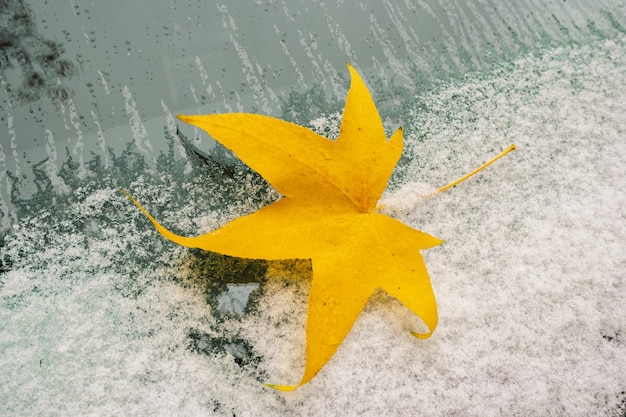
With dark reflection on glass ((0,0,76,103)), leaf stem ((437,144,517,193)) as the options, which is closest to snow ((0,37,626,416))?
leaf stem ((437,144,517,193))

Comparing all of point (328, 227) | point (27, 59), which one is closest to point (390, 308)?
point (328, 227)

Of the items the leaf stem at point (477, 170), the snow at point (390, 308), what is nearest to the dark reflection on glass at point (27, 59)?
the snow at point (390, 308)

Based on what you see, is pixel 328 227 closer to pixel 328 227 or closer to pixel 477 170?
pixel 328 227

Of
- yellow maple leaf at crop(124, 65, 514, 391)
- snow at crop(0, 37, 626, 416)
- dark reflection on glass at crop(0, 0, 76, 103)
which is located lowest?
snow at crop(0, 37, 626, 416)

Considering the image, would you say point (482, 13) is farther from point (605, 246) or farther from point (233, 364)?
point (233, 364)

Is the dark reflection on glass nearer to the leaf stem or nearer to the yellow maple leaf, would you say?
the yellow maple leaf
